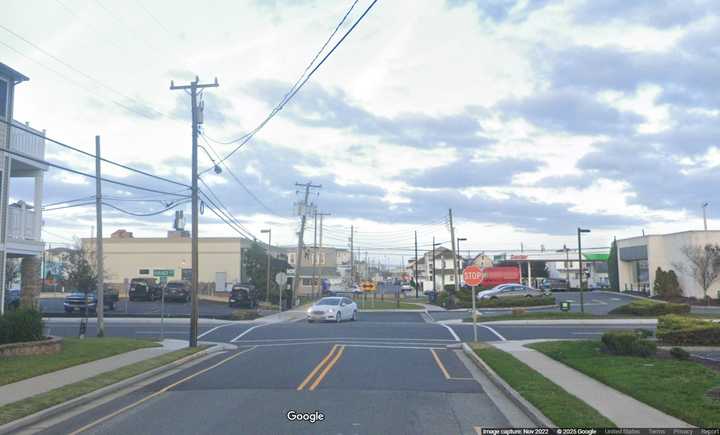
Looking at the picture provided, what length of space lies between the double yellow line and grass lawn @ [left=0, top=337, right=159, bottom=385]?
234 inches

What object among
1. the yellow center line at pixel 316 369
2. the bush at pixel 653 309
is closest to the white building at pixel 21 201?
the yellow center line at pixel 316 369

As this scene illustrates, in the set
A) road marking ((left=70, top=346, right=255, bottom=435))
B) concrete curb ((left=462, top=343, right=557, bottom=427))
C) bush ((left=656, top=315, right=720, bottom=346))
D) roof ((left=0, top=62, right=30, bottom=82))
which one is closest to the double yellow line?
road marking ((left=70, top=346, right=255, bottom=435))

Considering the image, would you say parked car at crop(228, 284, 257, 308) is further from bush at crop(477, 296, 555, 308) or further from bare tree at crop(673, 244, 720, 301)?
bare tree at crop(673, 244, 720, 301)

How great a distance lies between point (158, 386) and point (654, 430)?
9661 mm

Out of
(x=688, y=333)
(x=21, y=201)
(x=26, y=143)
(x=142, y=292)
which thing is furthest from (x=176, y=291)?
(x=688, y=333)

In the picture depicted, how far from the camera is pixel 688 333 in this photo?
19.8 metres

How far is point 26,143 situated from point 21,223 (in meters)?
2.90

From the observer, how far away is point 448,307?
52.4 m

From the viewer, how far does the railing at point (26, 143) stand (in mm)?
23406

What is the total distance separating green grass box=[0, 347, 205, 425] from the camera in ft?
35.2

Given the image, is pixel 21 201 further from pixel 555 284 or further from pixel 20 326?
pixel 555 284

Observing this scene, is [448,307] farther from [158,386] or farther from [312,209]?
[158,386]

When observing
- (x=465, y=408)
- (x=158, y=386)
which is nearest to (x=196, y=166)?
(x=158, y=386)

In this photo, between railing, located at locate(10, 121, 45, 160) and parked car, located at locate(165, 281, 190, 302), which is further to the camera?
parked car, located at locate(165, 281, 190, 302)
